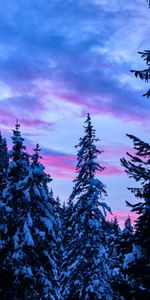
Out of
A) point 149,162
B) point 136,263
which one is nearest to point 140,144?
point 149,162

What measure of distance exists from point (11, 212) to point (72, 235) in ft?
35.2

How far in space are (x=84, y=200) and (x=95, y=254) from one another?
385 cm

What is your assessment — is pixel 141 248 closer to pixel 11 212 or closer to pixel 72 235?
pixel 11 212

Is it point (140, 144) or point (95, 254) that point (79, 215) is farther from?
point (140, 144)

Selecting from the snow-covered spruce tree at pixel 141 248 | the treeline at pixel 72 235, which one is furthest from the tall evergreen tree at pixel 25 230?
the snow-covered spruce tree at pixel 141 248

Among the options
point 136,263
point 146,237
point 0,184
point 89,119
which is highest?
point 89,119

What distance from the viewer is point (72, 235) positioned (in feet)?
95.9

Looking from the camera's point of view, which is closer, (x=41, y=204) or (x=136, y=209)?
(x=136, y=209)

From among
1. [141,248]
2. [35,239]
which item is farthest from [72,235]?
[141,248]

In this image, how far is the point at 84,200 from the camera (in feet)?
90.0

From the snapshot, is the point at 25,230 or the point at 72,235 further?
the point at 72,235

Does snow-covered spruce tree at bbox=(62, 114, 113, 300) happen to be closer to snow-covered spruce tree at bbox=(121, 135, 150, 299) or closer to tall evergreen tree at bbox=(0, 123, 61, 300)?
tall evergreen tree at bbox=(0, 123, 61, 300)

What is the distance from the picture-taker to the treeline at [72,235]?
8.57m

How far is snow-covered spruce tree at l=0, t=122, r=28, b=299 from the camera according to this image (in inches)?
717
